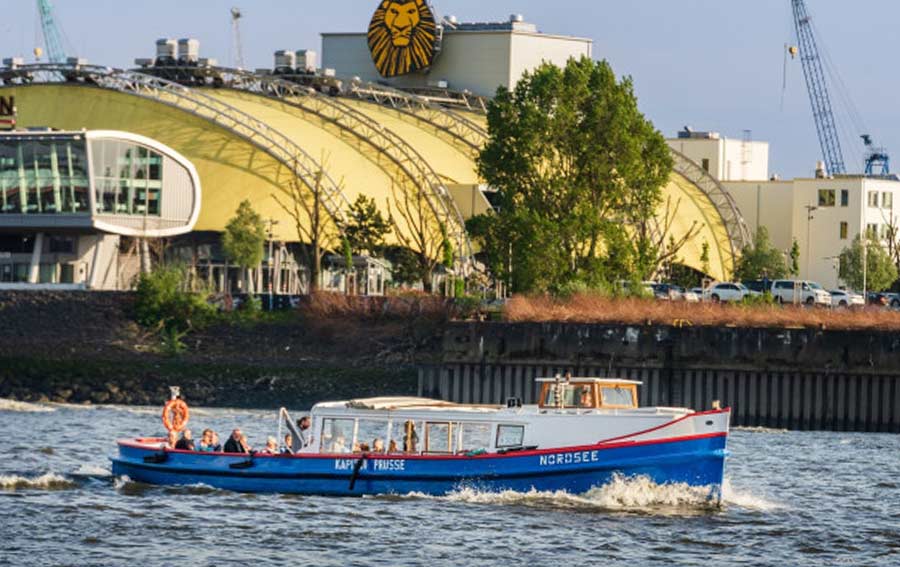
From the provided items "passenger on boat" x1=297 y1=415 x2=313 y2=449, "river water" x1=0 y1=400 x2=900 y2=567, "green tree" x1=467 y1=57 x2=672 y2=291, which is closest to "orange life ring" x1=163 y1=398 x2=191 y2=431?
"river water" x1=0 y1=400 x2=900 y2=567

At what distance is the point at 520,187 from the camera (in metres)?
120

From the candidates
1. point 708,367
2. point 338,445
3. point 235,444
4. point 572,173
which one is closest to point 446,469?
point 338,445

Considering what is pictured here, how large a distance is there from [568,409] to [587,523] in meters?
4.59

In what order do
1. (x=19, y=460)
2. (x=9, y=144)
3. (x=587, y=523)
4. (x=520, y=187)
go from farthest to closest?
(x=9, y=144)
(x=520, y=187)
(x=19, y=460)
(x=587, y=523)

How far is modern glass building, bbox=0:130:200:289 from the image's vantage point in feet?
439

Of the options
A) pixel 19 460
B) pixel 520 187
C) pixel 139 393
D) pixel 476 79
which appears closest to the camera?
pixel 19 460

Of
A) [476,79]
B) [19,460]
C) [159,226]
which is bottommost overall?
[19,460]

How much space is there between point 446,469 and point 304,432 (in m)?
5.50

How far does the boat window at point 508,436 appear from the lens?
61.4m

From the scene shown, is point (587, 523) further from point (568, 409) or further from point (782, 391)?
point (782, 391)

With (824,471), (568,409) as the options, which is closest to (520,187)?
(824,471)

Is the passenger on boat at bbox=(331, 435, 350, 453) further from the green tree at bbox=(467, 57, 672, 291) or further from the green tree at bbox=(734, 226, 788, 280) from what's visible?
the green tree at bbox=(734, 226, 788, 280)

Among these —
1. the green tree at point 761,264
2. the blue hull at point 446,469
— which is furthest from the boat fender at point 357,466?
the green tree at point 761,264

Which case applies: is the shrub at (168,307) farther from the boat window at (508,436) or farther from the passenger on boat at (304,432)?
the boat window at (508,436)
